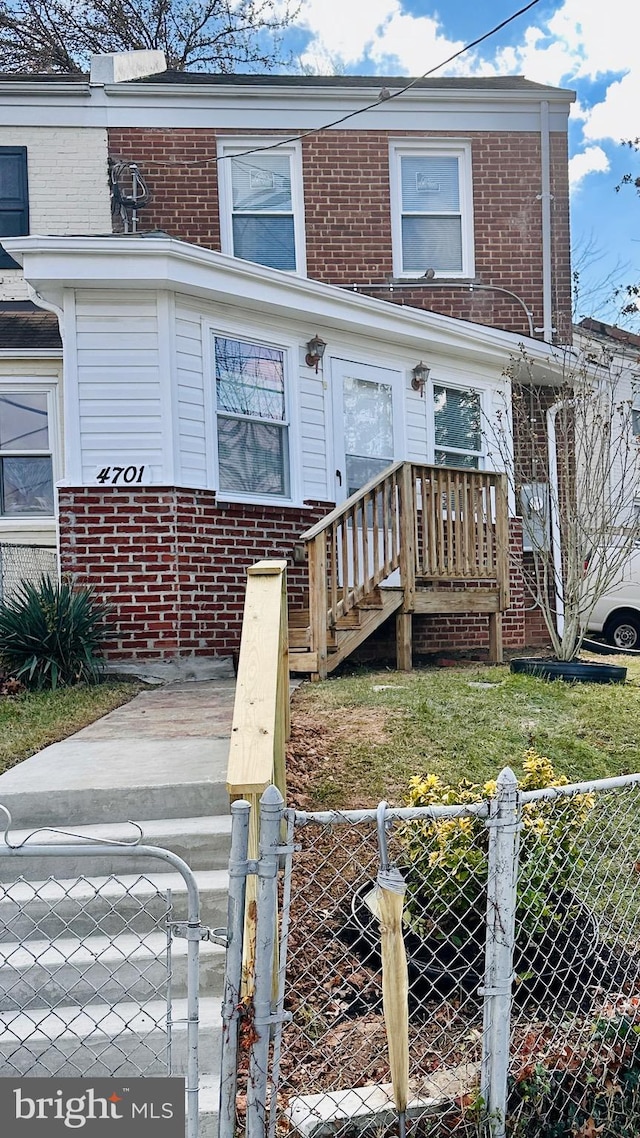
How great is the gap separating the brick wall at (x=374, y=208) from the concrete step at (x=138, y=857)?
8710mm

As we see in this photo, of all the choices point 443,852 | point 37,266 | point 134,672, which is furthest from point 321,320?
point 443,852

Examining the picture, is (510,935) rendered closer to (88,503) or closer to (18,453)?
(88,503)

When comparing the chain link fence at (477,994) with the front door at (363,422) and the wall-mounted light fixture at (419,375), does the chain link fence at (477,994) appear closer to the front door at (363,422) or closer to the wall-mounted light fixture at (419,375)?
the front door at (363,422)

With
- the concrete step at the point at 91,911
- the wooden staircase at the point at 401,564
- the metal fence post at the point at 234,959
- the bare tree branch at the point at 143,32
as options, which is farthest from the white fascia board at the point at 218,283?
the bare tree branch at the point at 143,32

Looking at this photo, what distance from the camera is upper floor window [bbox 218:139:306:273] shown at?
1131 centimetres

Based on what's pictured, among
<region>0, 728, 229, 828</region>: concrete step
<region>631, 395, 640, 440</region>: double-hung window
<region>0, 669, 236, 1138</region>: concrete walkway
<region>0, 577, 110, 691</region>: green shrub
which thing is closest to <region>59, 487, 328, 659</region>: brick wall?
<region>0, 577, 110, 691</region>: green shrub

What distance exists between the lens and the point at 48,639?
24.2ft

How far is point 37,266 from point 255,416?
7.82ft

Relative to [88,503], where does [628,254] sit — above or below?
above

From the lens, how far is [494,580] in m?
9.06

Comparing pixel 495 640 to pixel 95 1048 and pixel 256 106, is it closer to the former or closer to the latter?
pixel 95 1048

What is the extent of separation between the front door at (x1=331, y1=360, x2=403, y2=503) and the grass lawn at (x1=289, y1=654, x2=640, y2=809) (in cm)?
315

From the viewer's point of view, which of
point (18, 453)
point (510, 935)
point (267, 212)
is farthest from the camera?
point (267, 212)

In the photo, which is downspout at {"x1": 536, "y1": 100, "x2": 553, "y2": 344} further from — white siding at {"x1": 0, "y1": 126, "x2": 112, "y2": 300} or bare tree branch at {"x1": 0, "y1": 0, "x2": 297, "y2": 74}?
bare tree branch at {"x1": 0, "y1": 0, "x2": 297, "y2": 74}
